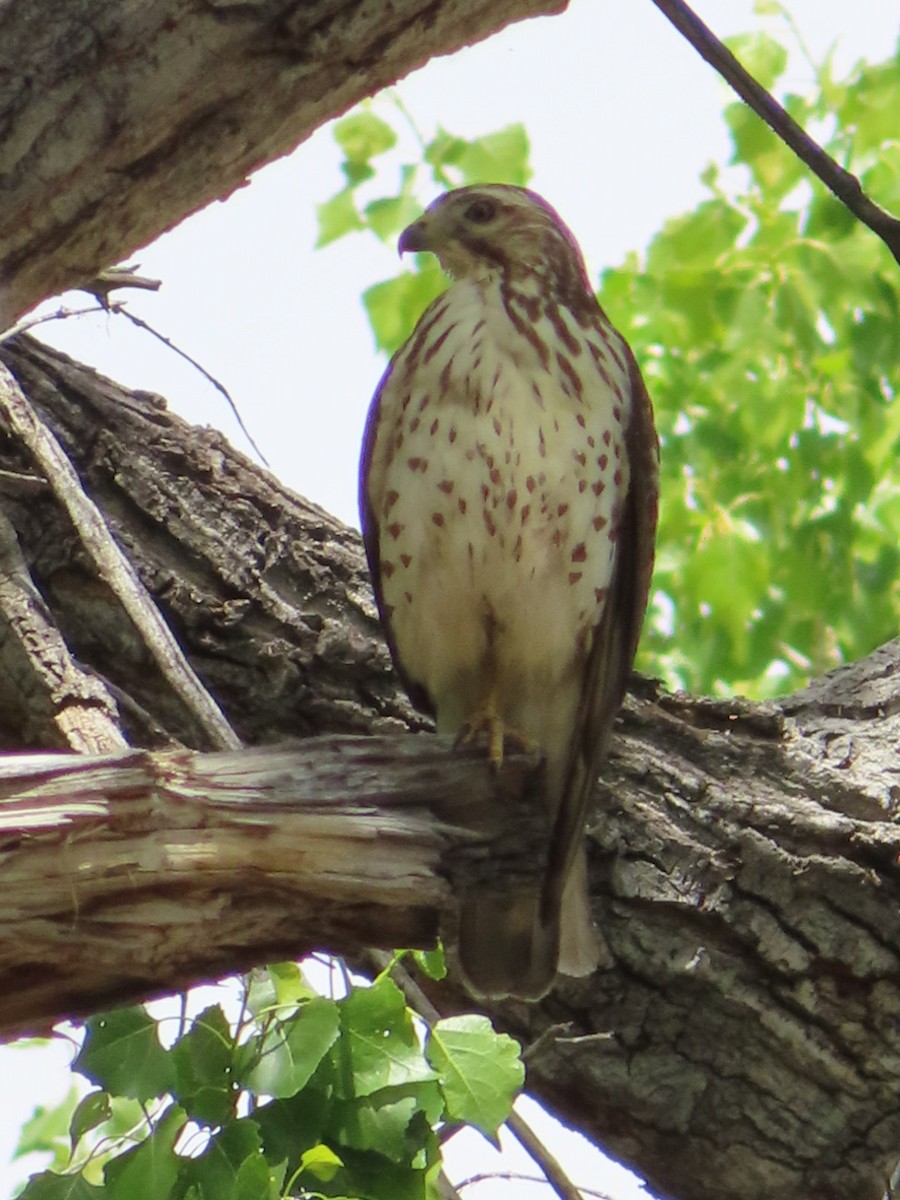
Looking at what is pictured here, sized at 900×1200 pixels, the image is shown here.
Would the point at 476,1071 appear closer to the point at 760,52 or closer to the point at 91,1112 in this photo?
the point at 91,1112

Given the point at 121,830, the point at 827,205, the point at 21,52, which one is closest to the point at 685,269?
the point at 827,205

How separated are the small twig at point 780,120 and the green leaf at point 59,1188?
59.6 inches

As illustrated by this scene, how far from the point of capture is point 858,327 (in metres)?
4.94

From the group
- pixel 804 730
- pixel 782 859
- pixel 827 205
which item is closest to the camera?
pixel 782 859

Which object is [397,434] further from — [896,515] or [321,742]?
[896,515]

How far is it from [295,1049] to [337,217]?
11.1ft

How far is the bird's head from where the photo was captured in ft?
10.9

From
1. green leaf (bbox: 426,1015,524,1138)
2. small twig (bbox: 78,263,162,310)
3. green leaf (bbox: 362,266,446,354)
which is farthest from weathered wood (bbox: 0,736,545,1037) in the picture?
green leaf (bbox: 362,266,446,354)

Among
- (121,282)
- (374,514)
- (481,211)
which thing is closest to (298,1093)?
(374,514)

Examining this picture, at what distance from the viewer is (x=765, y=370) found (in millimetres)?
5293

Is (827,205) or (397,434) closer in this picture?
(397,434)

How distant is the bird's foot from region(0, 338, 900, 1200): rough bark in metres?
0.26

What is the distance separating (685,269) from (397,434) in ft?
8.03

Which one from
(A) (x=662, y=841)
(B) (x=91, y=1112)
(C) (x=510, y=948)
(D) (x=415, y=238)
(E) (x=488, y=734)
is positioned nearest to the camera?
(B) (x=91, y=1112)
